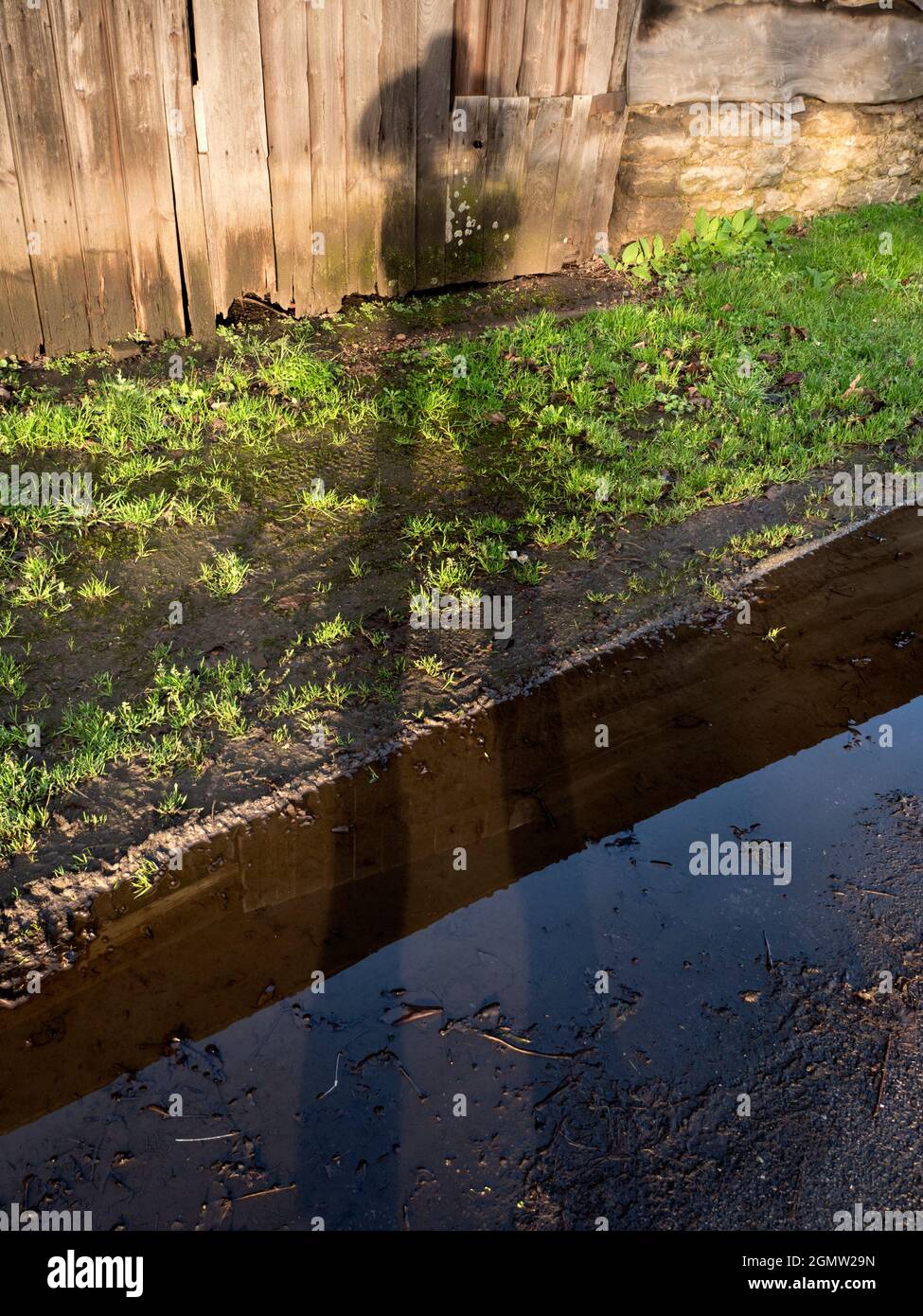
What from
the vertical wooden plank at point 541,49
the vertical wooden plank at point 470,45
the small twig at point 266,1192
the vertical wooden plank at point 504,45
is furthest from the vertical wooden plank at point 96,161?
the small twig at point 266,1192

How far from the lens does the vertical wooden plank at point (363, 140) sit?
5.98 metres

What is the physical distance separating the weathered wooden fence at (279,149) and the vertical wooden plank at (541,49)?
1 cm

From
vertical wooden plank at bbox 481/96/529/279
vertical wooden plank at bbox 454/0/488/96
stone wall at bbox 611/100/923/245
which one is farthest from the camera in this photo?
stone wall at bbox 611/100/923/245

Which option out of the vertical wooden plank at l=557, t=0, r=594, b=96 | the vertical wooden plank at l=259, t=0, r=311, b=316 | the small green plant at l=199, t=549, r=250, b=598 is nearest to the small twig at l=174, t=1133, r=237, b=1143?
the small green plant at l=199, t=549, r=250, b=598

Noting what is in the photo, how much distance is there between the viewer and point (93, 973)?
3.05 metres

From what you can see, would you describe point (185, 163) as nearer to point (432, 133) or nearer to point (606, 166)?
point (432, 133)

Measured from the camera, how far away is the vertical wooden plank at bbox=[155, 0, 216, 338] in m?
5.49

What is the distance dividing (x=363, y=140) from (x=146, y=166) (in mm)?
1392

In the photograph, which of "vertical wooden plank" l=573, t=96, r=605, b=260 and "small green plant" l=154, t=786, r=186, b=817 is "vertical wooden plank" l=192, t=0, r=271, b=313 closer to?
"vertical wooden plank" l=573, t=96, r=605, b=260

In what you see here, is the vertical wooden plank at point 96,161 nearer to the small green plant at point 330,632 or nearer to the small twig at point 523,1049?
the small green plant at point 330,632

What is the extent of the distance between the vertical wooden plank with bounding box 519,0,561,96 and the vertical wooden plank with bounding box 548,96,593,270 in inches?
9.5

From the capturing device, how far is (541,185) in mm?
7199
